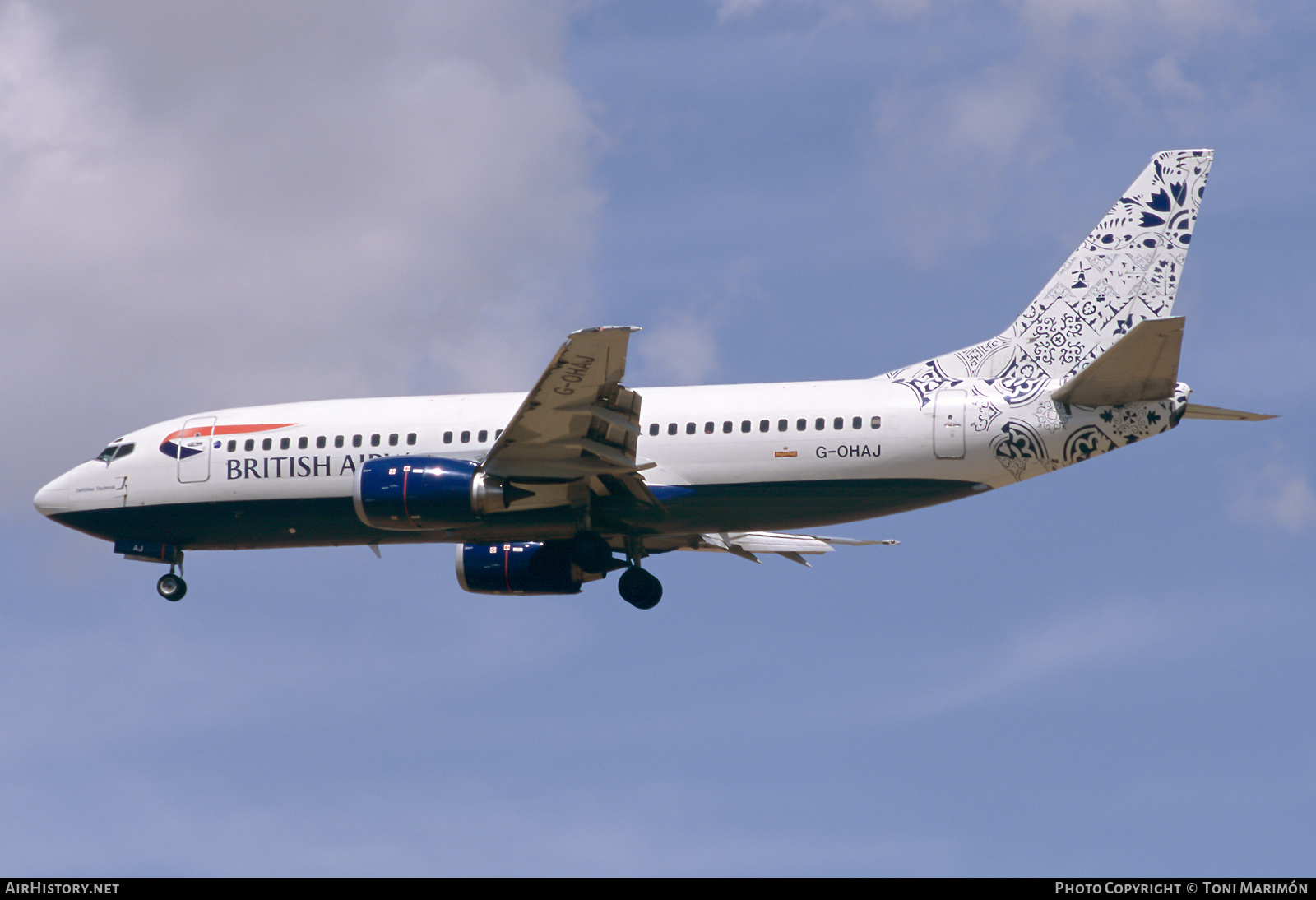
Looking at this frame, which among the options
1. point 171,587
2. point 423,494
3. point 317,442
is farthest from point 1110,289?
point 171,587

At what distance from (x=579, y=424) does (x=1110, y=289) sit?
11.3 meters

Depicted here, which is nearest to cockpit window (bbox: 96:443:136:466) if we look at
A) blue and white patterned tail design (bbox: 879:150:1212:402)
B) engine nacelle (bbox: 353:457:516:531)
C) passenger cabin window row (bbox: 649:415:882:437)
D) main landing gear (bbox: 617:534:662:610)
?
engine nacelle (bbox: 353:457:516:531)

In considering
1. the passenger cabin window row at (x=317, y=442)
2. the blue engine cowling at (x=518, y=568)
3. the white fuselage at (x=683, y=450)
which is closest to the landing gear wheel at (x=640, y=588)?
the blue engine cowling at (x=518, y=568)

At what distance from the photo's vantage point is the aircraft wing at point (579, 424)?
30859mm

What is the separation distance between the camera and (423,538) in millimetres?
35875

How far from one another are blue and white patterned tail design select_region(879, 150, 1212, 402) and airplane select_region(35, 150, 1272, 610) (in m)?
0.04

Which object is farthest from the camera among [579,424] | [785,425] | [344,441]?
[344,441]

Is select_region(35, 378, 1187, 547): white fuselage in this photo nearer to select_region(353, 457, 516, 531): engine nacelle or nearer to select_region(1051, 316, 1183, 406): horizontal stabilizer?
select_region(1051, 316, 1183, 406): horizontal stabilizer

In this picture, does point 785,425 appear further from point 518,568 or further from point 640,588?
point 518,568

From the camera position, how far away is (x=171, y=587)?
37.3 meters

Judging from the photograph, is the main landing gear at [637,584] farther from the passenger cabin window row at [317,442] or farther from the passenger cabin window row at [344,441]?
the passenger cabin window row at [317,442]

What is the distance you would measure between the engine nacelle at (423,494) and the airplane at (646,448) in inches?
1.4

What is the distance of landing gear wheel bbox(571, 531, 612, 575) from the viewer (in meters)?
34.6
